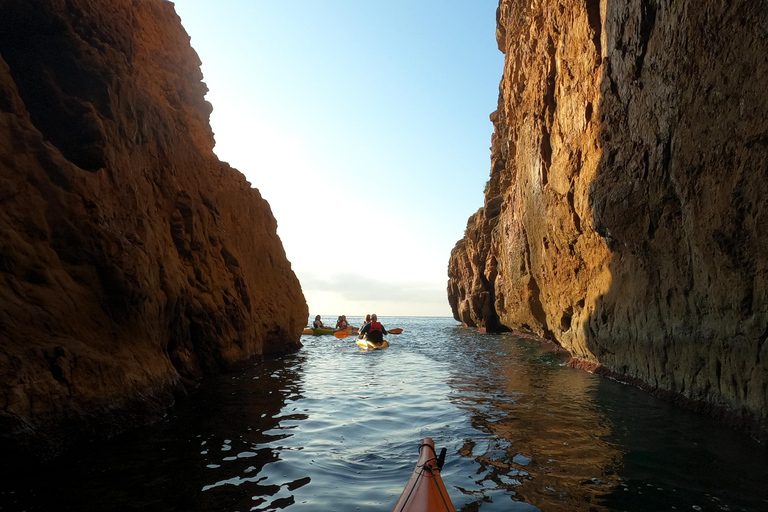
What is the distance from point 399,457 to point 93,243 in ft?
19.4

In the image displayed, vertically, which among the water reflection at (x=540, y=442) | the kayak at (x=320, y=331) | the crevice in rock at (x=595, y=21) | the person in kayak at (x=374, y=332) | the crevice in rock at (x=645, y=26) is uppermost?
the crevice in rock at (x=595, y=21)

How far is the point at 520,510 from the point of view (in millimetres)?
4508

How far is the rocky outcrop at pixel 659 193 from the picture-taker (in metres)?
6.45

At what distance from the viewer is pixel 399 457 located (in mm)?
6188

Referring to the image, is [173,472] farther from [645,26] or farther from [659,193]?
[645,26]

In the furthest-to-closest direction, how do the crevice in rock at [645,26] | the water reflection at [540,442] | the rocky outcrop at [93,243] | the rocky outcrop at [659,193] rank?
the crevice in rock at [645,26]
the rocky outcrop at [659,193]
the rocky outcrop at [93,243]
the water reflection at [540,442]

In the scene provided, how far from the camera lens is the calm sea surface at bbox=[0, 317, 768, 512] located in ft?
15.2

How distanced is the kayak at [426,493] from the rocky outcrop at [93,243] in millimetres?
4248

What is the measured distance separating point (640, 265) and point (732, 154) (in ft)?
13.9

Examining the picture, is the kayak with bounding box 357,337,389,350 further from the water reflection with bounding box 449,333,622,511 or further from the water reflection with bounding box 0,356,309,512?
the water reflection with bounding box 0,356,309,512

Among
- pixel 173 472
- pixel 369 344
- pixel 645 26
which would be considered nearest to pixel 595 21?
pixel 645 26

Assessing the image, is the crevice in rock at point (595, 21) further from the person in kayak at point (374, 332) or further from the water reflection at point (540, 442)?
the person in kayak at point (374, 332)

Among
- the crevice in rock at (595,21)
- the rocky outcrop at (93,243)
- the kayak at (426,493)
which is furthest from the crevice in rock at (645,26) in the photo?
the rocky outcrop at (93,243)

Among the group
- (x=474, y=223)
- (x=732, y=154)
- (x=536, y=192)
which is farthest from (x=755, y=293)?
(x=474, y=223)
